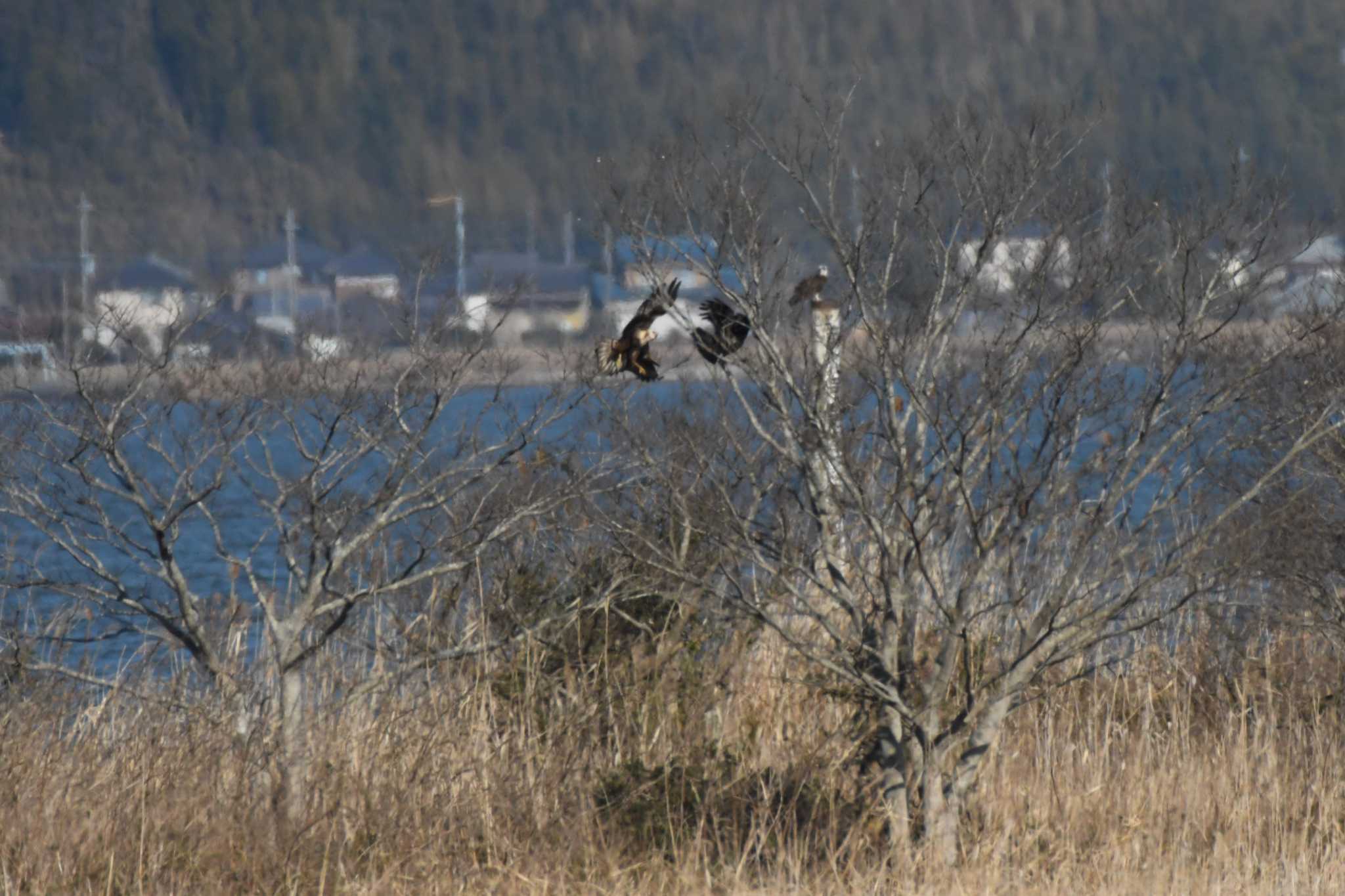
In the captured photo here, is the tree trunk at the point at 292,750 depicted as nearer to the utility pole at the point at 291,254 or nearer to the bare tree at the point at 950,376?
the bare tree at the point at 950,376

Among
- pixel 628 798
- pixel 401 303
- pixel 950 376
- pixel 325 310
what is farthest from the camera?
pixel 325 310

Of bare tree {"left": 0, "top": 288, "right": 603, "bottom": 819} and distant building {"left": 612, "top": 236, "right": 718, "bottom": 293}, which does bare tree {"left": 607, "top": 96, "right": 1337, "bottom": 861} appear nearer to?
distant building {"left": 612, "top": 236, "right": 718, "bottom": 293}

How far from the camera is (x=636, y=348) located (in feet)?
19.2

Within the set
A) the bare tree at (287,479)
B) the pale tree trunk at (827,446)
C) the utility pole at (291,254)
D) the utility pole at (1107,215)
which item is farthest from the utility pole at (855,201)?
the utility pole at (291,254)

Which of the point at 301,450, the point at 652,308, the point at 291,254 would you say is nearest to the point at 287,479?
the point at 301,450

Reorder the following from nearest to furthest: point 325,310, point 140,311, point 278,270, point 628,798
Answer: point 628,798 → point 140,311 → point 325,310 → point 278,270

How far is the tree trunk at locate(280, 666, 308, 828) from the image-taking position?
529cm

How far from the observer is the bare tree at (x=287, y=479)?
5867 mm

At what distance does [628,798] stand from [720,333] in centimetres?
158

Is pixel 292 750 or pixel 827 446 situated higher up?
pixel 827 446

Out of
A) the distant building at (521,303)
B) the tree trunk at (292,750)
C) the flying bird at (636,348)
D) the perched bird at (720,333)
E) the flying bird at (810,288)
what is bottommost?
the tree trunk at (292,750)

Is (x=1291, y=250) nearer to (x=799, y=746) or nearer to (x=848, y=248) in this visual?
(x=848, y=248)

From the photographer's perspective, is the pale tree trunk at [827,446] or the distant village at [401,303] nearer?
the pale tree trunk at [827,446]

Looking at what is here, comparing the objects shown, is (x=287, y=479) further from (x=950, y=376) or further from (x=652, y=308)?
(x=950, y=376)
